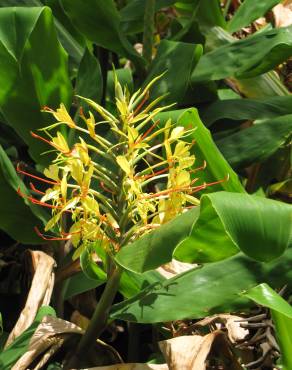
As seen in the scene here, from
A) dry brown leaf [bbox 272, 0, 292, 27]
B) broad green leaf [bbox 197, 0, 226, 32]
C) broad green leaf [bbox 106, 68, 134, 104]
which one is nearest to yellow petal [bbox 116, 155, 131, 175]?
broad green leaf [bbox 106, 68, 134, 104]

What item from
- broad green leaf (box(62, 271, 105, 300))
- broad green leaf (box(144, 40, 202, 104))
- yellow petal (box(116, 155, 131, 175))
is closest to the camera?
yellow petal (box(116, 155, 131, 175))

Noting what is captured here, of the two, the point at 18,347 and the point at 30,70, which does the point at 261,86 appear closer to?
the point at 30,70

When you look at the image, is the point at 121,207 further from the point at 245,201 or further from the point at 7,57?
the point at 7,57

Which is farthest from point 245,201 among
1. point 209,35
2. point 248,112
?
point 209,35

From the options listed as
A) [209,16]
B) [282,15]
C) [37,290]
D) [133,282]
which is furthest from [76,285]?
[282,15]

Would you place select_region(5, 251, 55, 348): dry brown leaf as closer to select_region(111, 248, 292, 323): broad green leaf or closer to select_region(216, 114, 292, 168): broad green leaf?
select_region(111, 248, 292, 323): broad green leaf

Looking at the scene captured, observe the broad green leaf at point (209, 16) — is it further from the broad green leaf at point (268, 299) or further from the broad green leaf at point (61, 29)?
the broad green leaf at point (268, 299)
